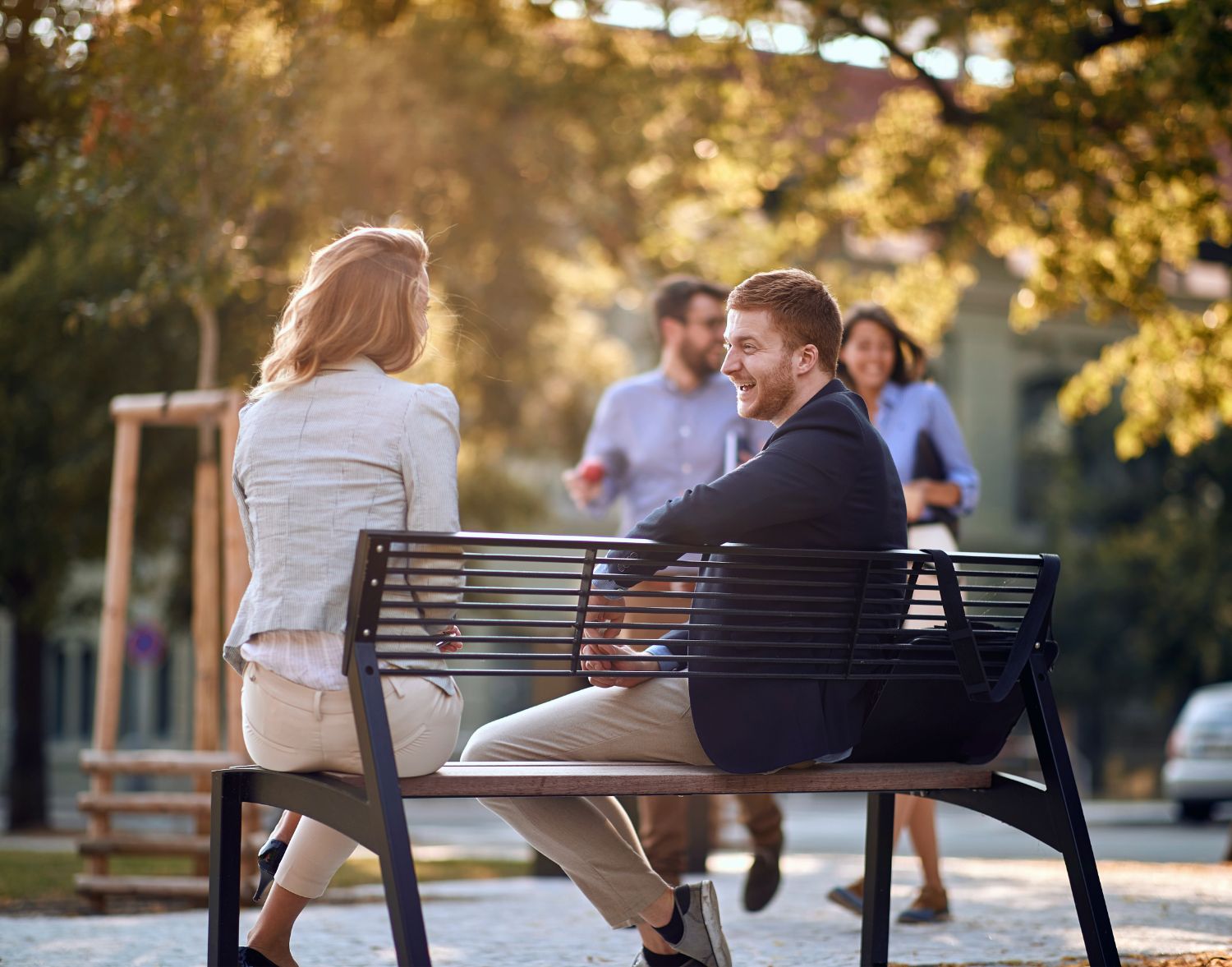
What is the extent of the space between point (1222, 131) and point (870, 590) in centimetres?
674

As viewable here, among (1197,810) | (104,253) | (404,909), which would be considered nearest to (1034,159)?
(104,253)

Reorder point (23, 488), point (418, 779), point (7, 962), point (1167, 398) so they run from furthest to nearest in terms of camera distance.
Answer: point (23, 488)
point (1167, 398)
point (7, 962)
point (418, 779)

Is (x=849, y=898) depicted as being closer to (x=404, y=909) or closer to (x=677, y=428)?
(x=677, y=428)

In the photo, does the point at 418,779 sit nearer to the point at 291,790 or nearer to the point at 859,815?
the point at 291,790

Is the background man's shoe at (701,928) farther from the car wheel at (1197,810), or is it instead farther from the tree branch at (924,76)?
the car wheel at (1197,810)

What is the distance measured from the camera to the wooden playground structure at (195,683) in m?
7.50

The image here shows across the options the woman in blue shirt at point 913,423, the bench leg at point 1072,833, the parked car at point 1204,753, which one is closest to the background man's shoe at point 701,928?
the bench leg at point 1072,833

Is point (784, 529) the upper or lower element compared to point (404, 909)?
upper

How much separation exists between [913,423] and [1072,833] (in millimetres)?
2807

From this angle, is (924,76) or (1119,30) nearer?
(1119,30)

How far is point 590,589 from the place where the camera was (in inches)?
148

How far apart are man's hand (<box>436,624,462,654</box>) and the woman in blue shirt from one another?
3141 mm

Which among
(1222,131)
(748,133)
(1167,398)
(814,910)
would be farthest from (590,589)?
(748,133)

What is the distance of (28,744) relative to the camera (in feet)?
58.5
